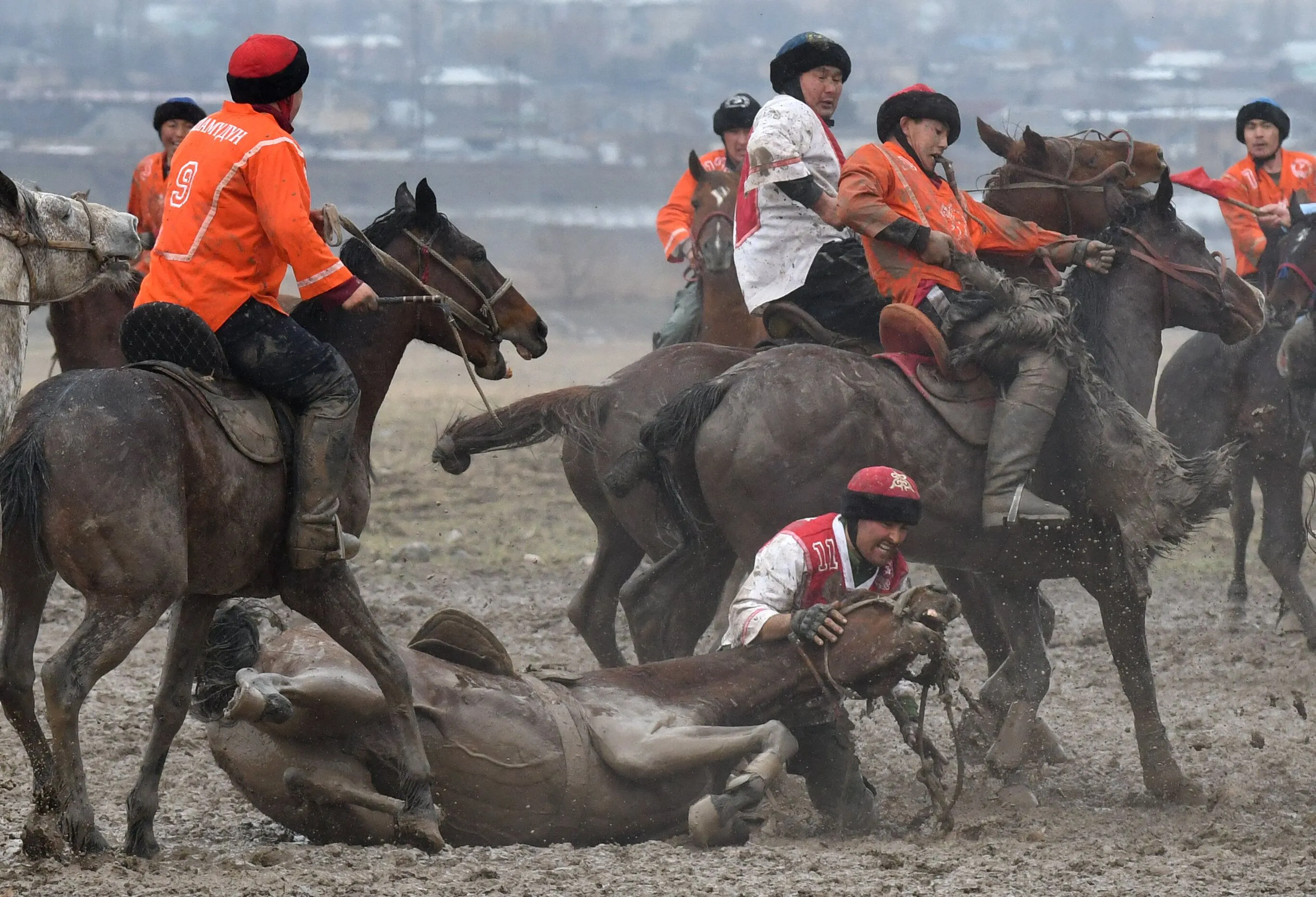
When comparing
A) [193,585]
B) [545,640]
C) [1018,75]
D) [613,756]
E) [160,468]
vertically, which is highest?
[1018,75]

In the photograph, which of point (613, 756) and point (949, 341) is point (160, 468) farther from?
Answer: point (949, 341)

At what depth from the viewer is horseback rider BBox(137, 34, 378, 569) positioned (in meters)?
5.28

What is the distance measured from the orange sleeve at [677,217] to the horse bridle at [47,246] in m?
5.78

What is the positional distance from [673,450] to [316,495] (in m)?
2.00

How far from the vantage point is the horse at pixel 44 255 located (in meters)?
5.32

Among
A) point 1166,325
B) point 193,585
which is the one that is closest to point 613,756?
point 193,585

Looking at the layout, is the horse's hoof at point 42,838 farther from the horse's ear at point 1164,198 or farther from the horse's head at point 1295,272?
the horse's head at point 1295,272

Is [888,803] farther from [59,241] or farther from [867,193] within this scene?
[59,241]

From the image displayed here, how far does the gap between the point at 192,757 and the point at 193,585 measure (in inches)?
76.9

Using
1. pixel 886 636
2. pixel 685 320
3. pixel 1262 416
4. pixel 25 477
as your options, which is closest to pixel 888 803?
pixel 886 636

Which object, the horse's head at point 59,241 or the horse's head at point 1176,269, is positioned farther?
the horse's head at point 1176,269

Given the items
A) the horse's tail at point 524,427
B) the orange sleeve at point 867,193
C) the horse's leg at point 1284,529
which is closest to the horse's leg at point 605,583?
the horse's tail at point 524,427

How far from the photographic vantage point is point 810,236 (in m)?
7.64

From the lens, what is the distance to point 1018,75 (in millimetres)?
70000
